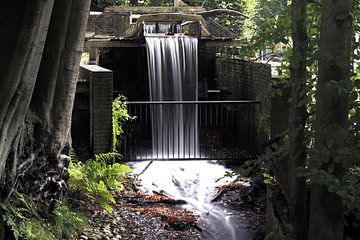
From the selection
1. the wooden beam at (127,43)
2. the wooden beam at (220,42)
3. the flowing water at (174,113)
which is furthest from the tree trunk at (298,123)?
the wooden beam at (220,42)

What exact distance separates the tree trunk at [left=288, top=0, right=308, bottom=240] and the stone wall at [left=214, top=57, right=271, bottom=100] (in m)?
7.43

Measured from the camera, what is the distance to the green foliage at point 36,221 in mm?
4414

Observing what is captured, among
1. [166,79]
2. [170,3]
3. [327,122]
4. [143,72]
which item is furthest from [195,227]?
[170,3]

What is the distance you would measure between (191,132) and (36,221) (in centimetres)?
826

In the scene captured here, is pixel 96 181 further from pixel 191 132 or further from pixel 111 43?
pixel 111 43

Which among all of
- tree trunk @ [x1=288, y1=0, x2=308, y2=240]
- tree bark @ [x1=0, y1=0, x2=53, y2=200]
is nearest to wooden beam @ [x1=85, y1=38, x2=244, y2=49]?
tree bark @ [x1=0, y1=0, x2=53, y2=200]

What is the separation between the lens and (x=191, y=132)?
12992 mm

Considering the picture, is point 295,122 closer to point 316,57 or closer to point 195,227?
point 316,57

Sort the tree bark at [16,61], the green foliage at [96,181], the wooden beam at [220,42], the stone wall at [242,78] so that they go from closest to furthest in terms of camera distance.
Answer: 1. the tree bark at [16,61]
2. the green foliage at [96,181]
3. the stone wall at [242,78]
4. the wooden beam at [220,42]

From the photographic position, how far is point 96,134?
8844 mm

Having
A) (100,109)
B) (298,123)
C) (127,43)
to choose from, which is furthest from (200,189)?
(298,123)

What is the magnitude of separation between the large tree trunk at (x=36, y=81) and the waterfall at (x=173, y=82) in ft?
22.8

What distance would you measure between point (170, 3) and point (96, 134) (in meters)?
15.8

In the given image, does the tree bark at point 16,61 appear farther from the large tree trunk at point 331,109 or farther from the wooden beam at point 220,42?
the wooden beam at point 220,42
